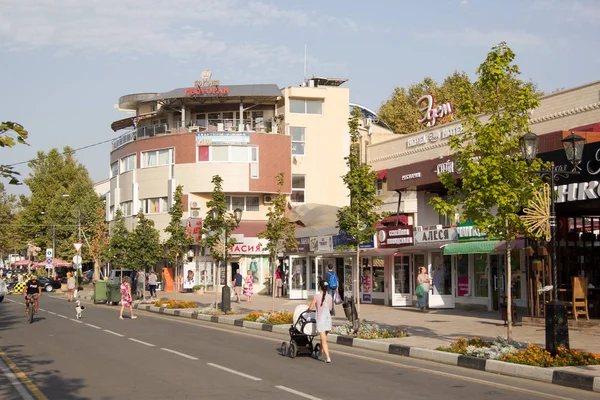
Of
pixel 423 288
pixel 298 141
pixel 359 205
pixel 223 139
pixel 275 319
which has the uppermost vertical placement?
pixel 298 141

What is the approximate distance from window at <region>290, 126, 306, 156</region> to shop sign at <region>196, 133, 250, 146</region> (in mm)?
4281

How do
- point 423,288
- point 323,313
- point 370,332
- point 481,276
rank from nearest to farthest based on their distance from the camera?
point 323,313 → point 370,332 → point 423,288 → point 481,276

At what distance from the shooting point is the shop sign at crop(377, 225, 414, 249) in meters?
34.0

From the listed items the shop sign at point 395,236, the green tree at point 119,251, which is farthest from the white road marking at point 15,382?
the green tree at point 119,251

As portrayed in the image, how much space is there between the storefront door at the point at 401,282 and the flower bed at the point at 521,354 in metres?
18.5

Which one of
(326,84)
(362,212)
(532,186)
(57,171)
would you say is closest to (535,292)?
(362,212)

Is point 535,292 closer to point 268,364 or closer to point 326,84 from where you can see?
point 268,364

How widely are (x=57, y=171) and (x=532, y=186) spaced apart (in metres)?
90.8

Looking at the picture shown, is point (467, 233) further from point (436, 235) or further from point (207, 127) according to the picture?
point (207, 127)

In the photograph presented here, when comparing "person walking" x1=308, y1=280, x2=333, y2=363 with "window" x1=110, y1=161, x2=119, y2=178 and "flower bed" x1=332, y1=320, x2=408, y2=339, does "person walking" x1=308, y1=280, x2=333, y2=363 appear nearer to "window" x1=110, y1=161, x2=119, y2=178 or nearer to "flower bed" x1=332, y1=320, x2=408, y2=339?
"flower bed" x1=332, y1=320, x2=408, y2=339

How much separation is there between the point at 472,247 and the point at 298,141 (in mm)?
35466

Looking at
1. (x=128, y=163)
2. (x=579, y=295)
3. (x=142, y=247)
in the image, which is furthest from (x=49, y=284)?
(x=579, y=295)

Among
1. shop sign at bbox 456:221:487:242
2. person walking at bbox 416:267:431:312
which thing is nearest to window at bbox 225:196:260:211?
person walking at bbox 416:267:431:312

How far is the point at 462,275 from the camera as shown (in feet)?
106
